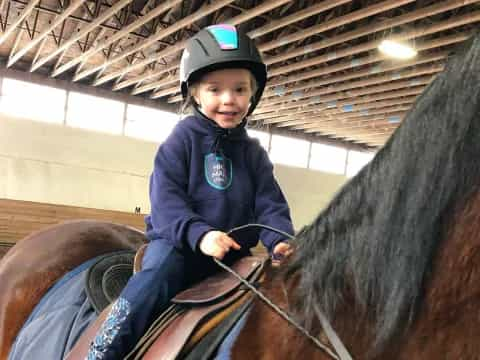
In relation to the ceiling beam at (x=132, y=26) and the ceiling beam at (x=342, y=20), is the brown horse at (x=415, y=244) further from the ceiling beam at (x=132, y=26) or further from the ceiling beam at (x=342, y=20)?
the ceiling beam at (x=132, y=26)

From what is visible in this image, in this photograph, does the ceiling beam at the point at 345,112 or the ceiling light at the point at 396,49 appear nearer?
the ceiling light at the point at 396,49

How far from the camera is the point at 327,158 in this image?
15.1 m

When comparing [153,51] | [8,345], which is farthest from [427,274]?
[153,51]

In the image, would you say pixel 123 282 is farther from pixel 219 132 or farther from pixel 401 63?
pixel 401 63

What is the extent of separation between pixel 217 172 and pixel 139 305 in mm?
393

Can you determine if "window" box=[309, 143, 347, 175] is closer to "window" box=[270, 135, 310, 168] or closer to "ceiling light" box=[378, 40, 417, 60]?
"window" box=[270, 135, 310, 168]

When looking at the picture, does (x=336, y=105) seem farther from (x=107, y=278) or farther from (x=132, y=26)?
A: (x=107, y=278)

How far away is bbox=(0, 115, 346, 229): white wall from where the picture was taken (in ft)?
27.3

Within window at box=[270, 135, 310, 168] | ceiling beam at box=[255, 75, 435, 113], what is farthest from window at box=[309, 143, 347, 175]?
ceiling beam at box=[255, 75, 435, 113]

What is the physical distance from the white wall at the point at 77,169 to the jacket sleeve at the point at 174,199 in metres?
6.66

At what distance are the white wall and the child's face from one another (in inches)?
260

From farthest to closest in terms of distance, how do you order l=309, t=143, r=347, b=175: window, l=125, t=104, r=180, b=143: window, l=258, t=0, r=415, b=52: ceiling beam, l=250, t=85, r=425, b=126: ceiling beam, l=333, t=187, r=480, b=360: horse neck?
l=309, t=143, r=347, b=175: window, l=125, t=104, r=180, b=143: window, l=250, t=85, r=425, b=126: ceiling beam, l=258, t=0, r=415, b=52: ceiling beam, l=333, t=187, r=480, b=360: horse neck

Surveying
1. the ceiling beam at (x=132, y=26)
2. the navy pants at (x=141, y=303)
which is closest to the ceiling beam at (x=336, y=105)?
the ceiling beam at (x=132, y=26)

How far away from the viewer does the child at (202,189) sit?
1.25 metres
